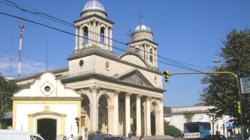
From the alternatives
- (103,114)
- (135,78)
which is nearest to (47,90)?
(103,114)

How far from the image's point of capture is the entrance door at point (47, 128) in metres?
42.1

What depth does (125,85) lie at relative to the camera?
204 feet

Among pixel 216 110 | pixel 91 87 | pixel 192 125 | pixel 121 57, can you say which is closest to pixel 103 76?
pixel 91 87

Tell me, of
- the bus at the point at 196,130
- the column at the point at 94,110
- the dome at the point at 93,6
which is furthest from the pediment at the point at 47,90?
the dome at the point at 93,6

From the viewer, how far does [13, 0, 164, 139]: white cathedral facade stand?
4159cm

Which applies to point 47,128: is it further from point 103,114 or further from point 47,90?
point 103,114

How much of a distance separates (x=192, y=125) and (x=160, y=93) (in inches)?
736

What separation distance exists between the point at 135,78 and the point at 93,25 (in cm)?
1131

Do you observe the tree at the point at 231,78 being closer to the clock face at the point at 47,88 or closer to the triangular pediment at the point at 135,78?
the clock face at the point at 47,88

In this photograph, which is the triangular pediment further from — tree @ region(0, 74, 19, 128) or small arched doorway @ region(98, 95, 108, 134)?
tree @ region(0, 74, 19, 128)

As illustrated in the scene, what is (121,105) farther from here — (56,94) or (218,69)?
(218,69)

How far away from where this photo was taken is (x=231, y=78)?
32.8 meters

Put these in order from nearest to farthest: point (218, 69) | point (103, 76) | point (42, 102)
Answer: point (218, 69)
point (42, 102)
point (103, 76)

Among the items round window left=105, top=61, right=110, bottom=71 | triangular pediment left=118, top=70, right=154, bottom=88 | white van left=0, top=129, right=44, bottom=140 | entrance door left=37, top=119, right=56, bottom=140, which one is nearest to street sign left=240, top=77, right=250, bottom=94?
white van left=0, top=129, right=44, bottom=140
